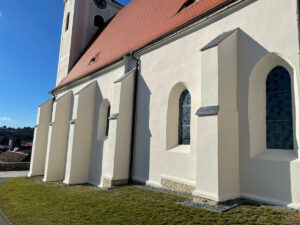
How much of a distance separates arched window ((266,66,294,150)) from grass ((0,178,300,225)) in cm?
156

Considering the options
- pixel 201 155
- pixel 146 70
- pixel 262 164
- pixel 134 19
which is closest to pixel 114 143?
pixel 146 70

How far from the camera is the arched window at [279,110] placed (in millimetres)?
5215

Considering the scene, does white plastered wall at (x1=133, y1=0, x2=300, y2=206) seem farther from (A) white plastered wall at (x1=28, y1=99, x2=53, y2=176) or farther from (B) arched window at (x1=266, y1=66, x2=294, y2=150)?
(A) white plastered wall at (x1=28, y1=99, x2=53, y2=176)

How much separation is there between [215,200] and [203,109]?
222cm

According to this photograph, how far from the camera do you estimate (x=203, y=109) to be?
19.4 ft

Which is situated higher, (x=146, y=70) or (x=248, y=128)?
(x=146, y=70)

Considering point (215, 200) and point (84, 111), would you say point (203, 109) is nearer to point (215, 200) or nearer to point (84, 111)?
point (215, 200)

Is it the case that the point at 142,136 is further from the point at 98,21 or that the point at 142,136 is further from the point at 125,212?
the point at 98,21

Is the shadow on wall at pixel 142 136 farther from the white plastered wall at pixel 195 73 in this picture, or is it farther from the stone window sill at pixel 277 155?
the stone window sill at pixel 277 155

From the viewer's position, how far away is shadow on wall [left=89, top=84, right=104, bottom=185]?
1082cm

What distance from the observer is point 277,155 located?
205 inches

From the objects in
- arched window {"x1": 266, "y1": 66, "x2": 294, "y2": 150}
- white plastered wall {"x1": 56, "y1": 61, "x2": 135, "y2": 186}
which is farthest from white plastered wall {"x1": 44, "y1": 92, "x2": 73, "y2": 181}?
arched window {"x1": 266, "y1": 66, "x2": 294, "y2": 150}

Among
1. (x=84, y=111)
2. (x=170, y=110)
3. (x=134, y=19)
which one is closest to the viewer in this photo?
(x=170, y=110)

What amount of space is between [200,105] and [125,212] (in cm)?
365
